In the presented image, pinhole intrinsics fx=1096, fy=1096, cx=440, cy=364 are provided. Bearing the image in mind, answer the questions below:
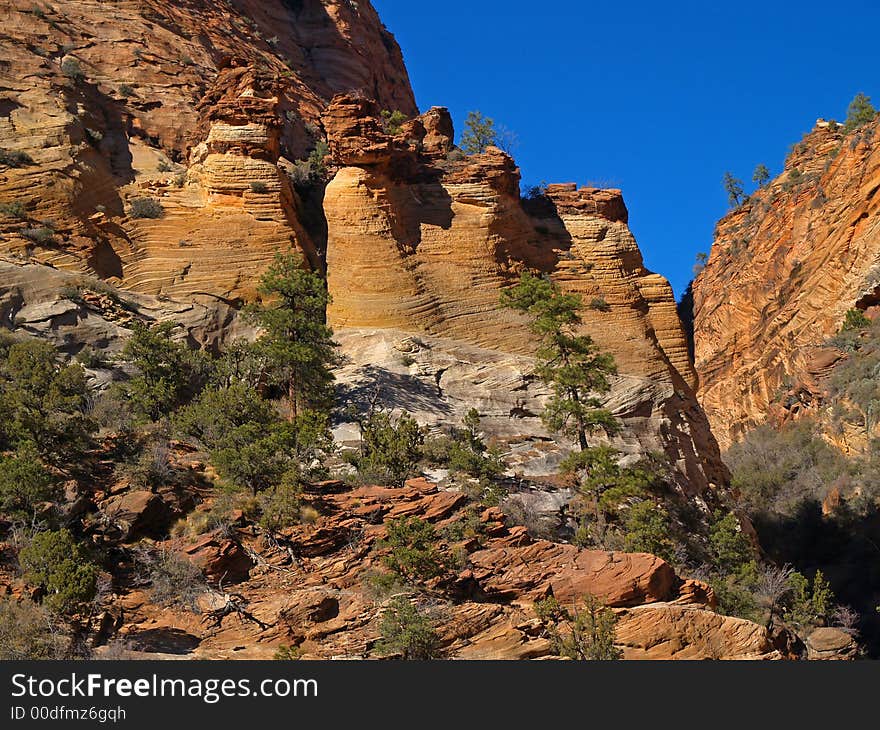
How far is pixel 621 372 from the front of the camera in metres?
34.6

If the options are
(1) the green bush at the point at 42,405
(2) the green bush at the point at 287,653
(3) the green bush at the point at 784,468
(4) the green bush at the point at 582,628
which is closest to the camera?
(2) the green bush at the point at 287,653

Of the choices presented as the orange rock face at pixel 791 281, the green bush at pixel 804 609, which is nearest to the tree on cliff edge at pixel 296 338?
the green bush at pixel 804 609

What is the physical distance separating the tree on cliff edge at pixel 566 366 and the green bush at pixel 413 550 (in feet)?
28.7

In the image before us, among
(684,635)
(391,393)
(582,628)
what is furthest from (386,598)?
(391,393)

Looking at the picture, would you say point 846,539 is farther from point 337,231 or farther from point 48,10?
point 48,10

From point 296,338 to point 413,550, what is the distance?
11336mm

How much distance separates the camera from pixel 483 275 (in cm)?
3569

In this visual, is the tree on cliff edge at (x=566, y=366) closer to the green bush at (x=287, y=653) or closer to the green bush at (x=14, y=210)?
the green bush at (x=287, y=653)

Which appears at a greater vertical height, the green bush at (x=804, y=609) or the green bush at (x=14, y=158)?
the green bush at (x=14, y=158)

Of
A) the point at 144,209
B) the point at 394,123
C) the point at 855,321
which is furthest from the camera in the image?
the point at 855,321

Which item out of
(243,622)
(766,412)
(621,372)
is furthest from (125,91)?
(766,412)

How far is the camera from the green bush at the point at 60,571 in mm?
18047

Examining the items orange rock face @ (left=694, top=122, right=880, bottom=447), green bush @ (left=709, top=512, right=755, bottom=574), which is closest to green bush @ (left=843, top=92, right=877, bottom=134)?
orange rock face @ (left=694, top=122, right=880, bottom=447)

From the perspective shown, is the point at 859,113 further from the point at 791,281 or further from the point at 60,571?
the point at 60,571
